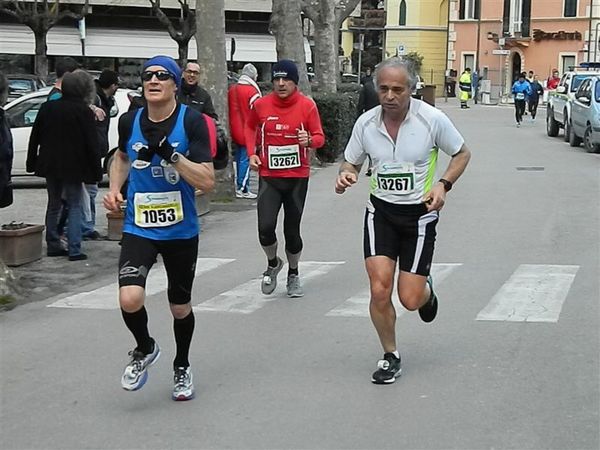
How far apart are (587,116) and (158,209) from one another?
21.7 m

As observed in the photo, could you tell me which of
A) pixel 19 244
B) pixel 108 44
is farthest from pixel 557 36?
pixel 19 244

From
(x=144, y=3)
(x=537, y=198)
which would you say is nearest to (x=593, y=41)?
(x=144, y=3)

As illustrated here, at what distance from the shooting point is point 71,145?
11.2m

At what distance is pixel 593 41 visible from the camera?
69312mm

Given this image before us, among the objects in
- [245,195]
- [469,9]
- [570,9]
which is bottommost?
[245,195]

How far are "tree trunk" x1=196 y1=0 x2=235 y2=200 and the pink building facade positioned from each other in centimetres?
5001

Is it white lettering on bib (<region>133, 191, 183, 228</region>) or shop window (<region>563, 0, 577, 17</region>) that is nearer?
white lettering on bib (<region>133, 191, 183, 228</region>)

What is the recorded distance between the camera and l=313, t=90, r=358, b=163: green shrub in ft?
75.5

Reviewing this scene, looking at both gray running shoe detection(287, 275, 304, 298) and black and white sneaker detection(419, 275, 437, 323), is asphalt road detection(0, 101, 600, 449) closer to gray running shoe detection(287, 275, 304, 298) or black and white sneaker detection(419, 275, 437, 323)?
gray running shoe detection(287, 275, 304, 298)

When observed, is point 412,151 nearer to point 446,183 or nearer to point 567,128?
point 446,183

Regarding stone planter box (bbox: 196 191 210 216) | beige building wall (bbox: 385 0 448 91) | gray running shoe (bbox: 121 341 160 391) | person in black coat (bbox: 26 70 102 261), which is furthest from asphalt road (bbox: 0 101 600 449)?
beige building wall (bbox: 385 0 448 91)

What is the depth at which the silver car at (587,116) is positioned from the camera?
83.7 feet

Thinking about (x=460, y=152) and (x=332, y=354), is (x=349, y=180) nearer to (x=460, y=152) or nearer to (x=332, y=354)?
(x=460, y=152)

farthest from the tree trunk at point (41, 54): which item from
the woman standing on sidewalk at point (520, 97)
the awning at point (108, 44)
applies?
the woman standing on sidewalk at point (520, 97)
